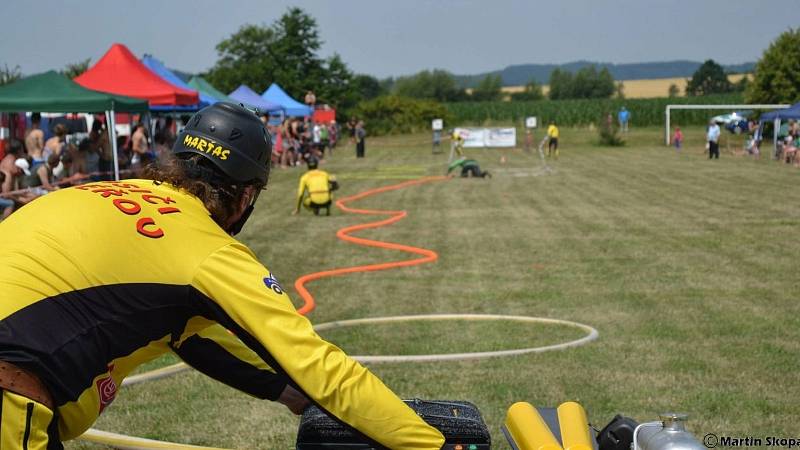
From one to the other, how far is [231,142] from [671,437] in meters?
1.69

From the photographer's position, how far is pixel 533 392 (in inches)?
271

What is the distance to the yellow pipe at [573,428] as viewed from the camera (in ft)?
11.6

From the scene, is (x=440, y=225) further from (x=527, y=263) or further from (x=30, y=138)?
(x=30, y=138)

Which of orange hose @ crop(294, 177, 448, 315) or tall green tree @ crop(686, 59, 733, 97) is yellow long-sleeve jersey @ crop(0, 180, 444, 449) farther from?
tall green tree @ crop(686, 59, 733, 97)

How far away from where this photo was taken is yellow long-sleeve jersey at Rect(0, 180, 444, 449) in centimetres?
287

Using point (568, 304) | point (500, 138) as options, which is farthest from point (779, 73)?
point (568, 304)

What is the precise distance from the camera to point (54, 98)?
58.2 ft

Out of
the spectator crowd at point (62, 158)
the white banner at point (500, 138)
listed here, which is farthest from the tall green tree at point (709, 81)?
the spectator crowd at point (62, 158)

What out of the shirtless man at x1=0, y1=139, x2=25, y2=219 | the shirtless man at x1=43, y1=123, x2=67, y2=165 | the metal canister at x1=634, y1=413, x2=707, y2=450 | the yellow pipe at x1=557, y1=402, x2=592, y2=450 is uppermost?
the shirtless man at x1=43, y1=123, x2=67, y2=165

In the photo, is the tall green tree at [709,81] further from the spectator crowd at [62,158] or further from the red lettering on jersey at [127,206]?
the red lettering on jersey at [127,206]

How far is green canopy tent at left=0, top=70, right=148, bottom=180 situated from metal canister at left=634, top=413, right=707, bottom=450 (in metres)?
15.8

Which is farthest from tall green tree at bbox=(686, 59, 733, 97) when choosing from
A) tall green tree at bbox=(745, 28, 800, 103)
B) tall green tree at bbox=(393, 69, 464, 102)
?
tall green tree at bbox=(745, 28, 800, 103)

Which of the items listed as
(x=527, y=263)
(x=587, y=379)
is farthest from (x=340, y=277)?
(x=587, y=379)

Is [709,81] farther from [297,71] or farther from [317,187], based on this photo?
[317,187]
